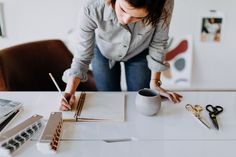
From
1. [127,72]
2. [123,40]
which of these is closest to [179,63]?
[127,72]

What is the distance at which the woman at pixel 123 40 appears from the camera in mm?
868

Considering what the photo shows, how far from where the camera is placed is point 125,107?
1.02 metres

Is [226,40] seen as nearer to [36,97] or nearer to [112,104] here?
[112,104]

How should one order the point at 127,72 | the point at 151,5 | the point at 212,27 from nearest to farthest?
the point at 151,5 < the point at 127,72 < the point at 212,27

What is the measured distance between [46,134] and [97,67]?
24.2 inches

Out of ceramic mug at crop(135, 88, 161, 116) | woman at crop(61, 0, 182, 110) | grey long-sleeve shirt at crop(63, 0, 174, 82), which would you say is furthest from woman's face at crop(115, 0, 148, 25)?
ceramic mug at crop(135, 88, 161, 116)

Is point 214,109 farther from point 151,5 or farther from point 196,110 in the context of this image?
point 151,5

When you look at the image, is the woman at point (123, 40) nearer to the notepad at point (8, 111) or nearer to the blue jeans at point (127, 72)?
the blue jeans at point (127, 72)

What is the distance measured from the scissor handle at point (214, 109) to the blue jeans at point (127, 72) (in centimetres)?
40

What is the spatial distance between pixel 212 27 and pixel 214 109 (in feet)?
3.57

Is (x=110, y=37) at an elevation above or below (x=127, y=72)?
above

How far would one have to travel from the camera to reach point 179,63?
2055 millimetres

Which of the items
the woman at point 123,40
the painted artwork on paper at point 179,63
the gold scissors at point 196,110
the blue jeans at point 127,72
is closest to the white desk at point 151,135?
the gold scissors at point 196,110

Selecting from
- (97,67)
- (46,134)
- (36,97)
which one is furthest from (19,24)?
(46,134)
